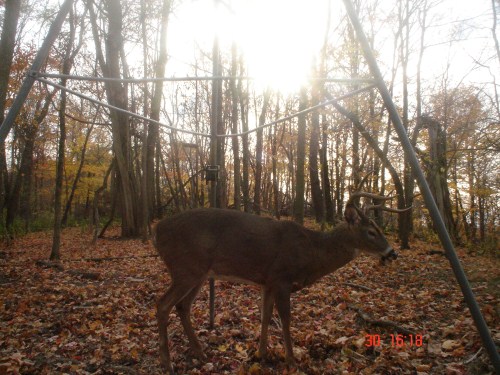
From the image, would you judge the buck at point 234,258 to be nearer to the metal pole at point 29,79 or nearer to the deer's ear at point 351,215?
the deer's ear at point 351,215

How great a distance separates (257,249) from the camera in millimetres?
4672

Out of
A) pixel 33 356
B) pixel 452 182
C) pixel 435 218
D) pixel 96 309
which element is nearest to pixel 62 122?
pixel 96 309

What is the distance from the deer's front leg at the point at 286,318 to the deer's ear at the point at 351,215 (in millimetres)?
1355

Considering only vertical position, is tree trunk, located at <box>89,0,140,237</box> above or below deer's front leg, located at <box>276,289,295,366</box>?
above

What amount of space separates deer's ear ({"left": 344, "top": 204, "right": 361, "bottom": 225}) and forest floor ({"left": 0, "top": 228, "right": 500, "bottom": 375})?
1509 millimetres

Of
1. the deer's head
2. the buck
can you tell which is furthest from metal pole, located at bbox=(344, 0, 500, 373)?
the deer's head

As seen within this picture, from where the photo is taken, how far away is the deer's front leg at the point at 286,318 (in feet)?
14.5

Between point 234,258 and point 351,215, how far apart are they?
175cm

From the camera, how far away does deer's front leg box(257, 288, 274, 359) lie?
4.66 m

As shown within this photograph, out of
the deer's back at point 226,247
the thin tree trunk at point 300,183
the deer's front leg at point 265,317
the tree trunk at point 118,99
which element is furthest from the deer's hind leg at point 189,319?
the tree trunk at point 118,99

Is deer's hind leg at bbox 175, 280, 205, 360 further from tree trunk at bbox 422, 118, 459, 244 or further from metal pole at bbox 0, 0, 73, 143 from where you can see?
tree trunk at bbox 422, 118, 459, 244

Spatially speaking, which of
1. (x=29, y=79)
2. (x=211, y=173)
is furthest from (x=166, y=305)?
(x=29, y=79)

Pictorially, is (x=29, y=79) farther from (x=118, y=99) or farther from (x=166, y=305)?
(x=118, y=99)

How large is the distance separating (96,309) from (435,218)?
5.60 metres
